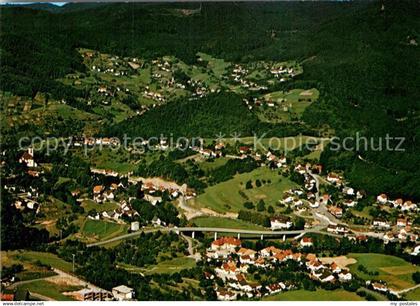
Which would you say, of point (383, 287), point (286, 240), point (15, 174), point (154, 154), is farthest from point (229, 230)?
point (15, 174)

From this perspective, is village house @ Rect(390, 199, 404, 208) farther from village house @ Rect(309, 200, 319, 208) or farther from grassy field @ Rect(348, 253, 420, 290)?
village house @ Rect(309, 200, 319, 208)

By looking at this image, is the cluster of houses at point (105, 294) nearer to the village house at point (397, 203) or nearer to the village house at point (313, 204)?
the village house at point (313, 204)

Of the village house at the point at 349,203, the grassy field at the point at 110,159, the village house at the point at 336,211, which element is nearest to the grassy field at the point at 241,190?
the village house at the point at 336,211

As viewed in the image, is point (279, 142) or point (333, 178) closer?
point (333, 178)

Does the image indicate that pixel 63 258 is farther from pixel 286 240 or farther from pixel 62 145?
pixel 286 240

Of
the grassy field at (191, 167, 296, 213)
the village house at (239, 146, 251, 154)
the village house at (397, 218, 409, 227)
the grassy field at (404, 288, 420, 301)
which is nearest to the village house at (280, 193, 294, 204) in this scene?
the grassy field at (191, 167, 296, 213)

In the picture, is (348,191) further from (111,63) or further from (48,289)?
(48,289)

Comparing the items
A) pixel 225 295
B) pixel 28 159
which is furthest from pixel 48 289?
pixel 225 295
